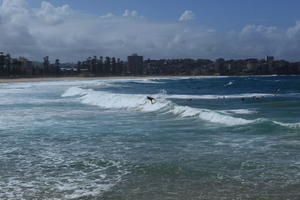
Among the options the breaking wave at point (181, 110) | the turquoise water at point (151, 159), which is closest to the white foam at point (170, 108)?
the breaking wave at point (181, 110)

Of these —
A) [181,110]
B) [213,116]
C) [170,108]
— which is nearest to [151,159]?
[213,116]

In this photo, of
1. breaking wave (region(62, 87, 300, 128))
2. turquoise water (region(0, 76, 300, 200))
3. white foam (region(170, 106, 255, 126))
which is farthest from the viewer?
breaking wave (region(62, 87, 300, 128))

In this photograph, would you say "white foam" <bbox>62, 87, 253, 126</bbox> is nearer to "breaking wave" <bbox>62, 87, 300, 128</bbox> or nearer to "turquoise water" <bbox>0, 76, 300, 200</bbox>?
"breaking wave" <bbox>62, 87, 300, 128</bbox>

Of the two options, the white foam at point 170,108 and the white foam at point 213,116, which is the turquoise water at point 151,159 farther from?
the white foam at point 170,108

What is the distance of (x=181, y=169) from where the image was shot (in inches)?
395

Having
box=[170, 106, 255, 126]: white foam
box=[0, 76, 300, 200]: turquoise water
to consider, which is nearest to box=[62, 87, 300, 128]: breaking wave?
box=[170, 106, 255, 126]: white foam

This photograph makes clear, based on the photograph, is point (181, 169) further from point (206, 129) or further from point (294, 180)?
point (206, 129)

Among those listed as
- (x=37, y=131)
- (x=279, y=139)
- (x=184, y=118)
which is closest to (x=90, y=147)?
(x=37, y=131)

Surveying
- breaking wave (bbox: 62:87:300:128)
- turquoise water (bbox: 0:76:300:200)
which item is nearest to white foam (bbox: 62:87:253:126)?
breaking wave (bbox: 62:87:300:128)

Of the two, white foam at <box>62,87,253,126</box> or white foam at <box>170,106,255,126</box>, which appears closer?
white foam at <box>170,106,255,126</box>

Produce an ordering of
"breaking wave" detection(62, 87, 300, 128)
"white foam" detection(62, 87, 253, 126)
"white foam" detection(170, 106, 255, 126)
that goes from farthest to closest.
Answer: "white foam" detection(62, 87, 253, 126), "breaking wave" detection(62, 87, 300, 128), "white foam" detection(170, 106, 255, 126)

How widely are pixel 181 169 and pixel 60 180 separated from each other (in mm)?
2678

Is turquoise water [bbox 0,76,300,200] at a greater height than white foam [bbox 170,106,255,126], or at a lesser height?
lesser

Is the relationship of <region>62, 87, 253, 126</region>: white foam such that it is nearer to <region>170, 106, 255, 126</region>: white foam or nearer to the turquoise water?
<region>170, 106, 255, 126</region>: white foam
